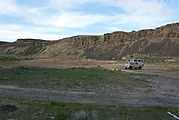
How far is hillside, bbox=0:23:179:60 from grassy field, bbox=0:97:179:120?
69.4m

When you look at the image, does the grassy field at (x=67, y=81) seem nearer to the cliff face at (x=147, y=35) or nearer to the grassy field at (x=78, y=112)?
the grassy field at (x=78, y=112)

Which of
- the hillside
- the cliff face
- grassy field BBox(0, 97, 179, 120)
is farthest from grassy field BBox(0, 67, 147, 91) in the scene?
the cliff face

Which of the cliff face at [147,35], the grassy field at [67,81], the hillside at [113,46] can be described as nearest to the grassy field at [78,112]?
the grassy field at [67,81]

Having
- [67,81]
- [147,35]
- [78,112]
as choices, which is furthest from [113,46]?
[78,112]

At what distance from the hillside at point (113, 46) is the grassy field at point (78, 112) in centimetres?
6939

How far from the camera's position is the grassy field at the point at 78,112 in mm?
6742

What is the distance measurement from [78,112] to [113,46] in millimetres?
96726

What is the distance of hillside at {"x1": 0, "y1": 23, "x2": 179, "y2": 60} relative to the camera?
8056cm

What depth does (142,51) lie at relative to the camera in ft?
274

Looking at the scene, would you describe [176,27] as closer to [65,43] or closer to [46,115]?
[65,43]

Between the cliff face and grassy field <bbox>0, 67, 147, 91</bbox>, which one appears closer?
grassy field <bbox>0, 67, 147, 91</bbox>

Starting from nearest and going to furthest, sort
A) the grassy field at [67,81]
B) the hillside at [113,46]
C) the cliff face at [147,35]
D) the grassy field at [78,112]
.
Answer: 1. the grassy field at [78,112]
2. the grassy field at [67,81]
3. the hillside at [113,46]
4. the cliff face at [147,35]

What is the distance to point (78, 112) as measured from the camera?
22.6 feet

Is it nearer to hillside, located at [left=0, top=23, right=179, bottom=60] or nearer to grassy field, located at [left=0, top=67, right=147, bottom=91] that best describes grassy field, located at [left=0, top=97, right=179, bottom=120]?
grassy field, located at [left=0, top=67, right=147, bottom=91]
